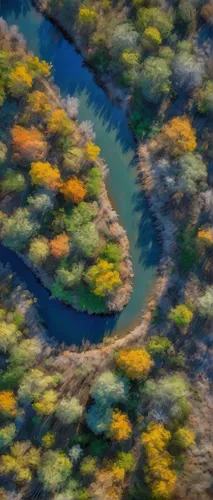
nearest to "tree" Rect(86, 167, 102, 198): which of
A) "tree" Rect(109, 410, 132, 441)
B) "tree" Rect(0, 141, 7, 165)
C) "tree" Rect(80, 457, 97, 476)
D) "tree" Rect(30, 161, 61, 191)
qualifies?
"tree" Rect(30, 161, 61, 191)

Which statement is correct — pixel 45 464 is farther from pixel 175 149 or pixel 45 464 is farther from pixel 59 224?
pixel 175 149

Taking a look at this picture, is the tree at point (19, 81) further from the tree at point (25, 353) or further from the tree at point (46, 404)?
the tree at point (46, 404)

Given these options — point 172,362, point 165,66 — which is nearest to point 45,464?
point 172,362

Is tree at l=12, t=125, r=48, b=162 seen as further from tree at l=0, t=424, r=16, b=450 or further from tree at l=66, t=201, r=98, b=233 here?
tree at l=0, t=424, r=16, b=450

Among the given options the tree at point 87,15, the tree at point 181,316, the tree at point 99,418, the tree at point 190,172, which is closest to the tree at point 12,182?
the tree at point 190,172

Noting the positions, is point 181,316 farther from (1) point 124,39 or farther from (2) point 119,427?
(1) point 124,39
